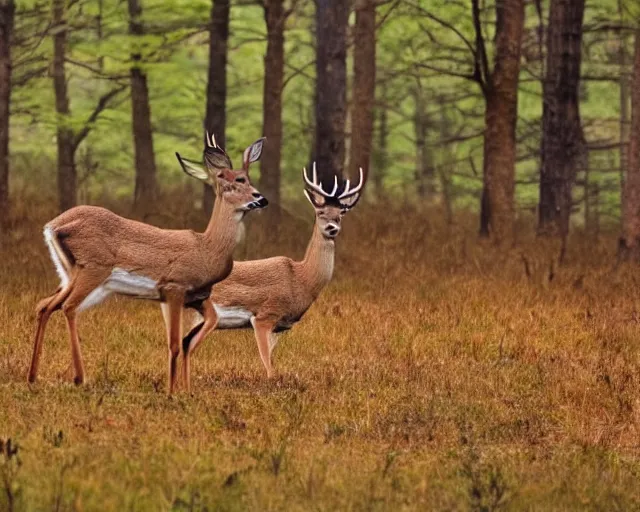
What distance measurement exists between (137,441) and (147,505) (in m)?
1.13

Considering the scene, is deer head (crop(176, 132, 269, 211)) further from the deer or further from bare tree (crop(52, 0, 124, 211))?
bare tree (crop(52, 0, 124, 211))

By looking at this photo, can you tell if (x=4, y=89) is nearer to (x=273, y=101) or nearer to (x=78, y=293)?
(x=273, y=101)

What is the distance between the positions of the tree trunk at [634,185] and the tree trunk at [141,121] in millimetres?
8610

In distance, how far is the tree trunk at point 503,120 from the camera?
1716 cm

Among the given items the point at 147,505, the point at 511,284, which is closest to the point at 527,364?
the point at 511,284

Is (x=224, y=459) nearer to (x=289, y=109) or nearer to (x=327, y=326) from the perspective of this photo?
(x=327, y=326)

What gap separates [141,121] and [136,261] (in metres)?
16.5

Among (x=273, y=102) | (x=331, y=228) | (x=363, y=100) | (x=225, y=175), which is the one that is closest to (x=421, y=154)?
(x=363, y=100)

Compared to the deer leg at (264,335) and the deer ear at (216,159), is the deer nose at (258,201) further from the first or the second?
the deer leg at (264,335)

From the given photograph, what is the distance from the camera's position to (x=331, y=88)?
16688 millimetres

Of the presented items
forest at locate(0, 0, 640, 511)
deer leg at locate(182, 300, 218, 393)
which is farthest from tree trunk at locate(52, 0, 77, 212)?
deer leg at locate(182, 300, 218, 393)

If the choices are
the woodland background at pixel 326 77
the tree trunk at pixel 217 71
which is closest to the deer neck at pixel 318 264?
the woodland background at pixel 326 77

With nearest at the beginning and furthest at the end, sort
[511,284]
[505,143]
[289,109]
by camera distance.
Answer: [511,284], [505,143], [289,109]

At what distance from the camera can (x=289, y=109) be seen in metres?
38.8
